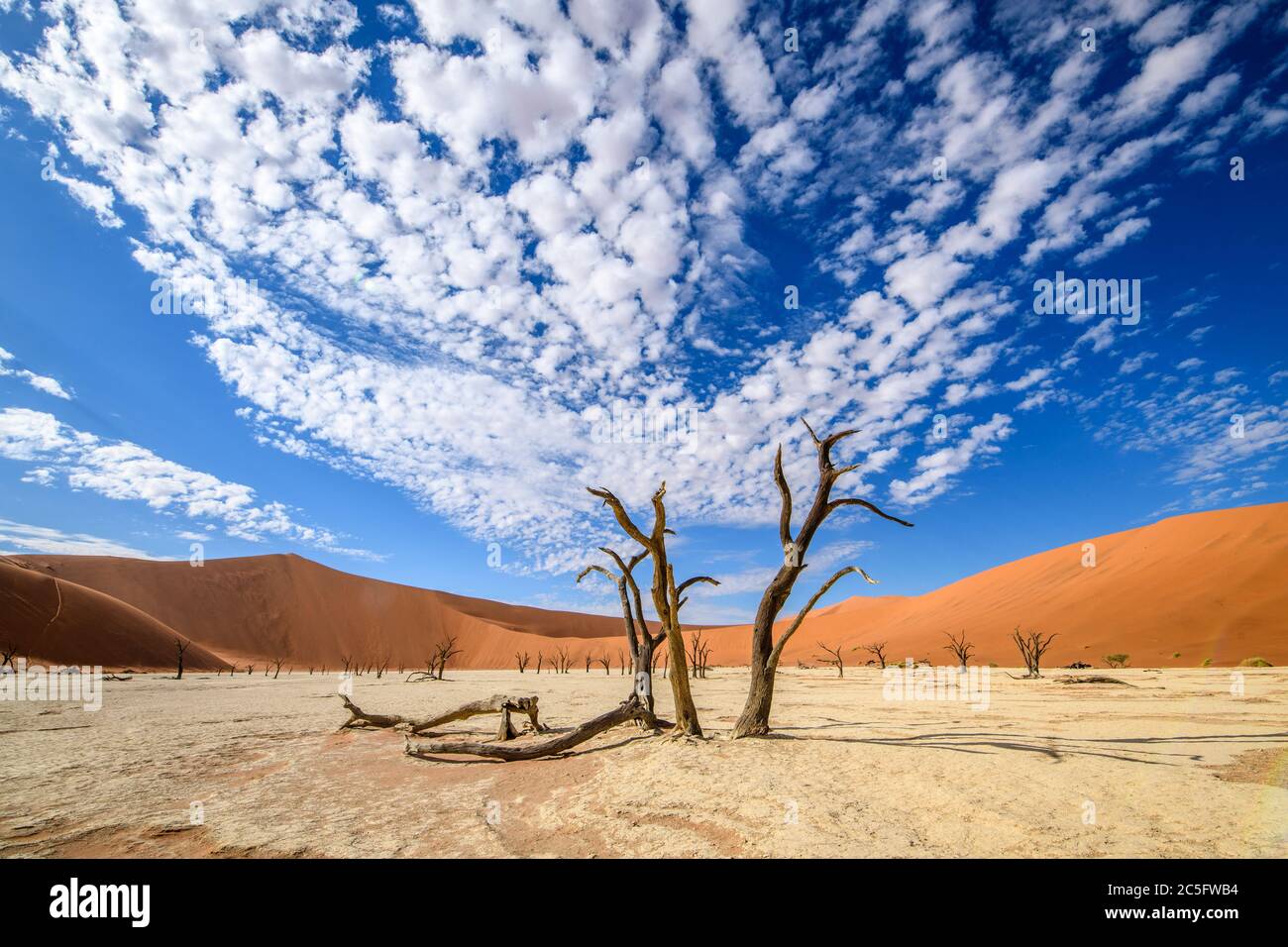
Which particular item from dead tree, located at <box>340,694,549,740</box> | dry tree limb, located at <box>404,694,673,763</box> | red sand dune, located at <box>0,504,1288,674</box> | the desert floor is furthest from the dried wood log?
red sand dune, located at <box>0,504,1288,674</box>

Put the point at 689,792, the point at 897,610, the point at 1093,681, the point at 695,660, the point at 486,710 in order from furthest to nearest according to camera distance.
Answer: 1. the point at 897,610
2. the point at 695,660
3. the point at 1093,681
4. the point at 486,710
5. the point at 689,792

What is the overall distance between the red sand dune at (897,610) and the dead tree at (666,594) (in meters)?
36.0

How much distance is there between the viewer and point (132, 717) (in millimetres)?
13148

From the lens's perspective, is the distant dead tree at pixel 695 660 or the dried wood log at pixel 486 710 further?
the distant dead tree at pixel 695 660

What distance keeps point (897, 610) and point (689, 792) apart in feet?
251

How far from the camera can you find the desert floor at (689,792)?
14.4ft

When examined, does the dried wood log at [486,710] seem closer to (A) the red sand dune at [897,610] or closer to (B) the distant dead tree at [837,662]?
(B) the distant dead tree at [837,662]

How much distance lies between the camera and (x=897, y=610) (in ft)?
239

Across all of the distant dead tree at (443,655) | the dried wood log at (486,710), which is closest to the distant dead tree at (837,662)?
the distant dead tree at (443,655)

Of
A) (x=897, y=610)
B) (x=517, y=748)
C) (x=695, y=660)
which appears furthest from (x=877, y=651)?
(x=897, y=610)

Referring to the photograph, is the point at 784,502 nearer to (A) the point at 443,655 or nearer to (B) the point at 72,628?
(A) the point at 443,655
